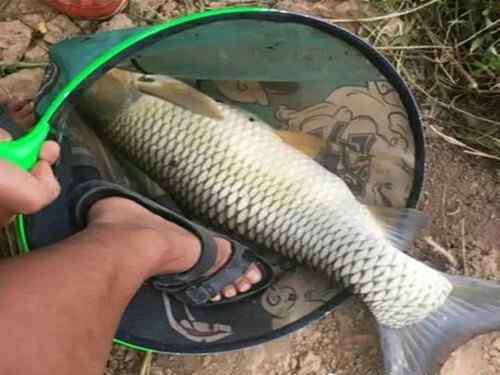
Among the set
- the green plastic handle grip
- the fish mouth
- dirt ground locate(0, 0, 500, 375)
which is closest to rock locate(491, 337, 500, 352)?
dirt ground locate(0, 0, 500, 375)

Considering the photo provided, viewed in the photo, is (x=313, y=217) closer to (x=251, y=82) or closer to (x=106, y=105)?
(x=251, y=82)

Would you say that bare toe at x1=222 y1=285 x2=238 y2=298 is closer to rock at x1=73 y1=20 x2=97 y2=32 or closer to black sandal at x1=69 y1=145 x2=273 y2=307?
black sandal at x1=69 y1=145 x2=273 y2=307

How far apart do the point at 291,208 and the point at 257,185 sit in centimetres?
7

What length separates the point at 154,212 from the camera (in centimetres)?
140

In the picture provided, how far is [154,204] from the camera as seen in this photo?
1.40 meters

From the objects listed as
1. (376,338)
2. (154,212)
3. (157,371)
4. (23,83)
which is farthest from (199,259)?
(23,83)

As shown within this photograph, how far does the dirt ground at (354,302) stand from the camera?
1.56 m

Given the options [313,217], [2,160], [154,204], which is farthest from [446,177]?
[2,160]

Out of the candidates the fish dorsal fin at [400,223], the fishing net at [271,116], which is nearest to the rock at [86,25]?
the fishing net at [271,116]

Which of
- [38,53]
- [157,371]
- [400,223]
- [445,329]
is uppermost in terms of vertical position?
[38,53]

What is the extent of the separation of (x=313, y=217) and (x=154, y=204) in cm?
27

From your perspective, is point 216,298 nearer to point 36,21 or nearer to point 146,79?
point 146,79

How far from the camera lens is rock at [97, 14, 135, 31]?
1.67 m

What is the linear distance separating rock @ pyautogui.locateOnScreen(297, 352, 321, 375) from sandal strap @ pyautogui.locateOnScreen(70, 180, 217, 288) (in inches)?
10.4
